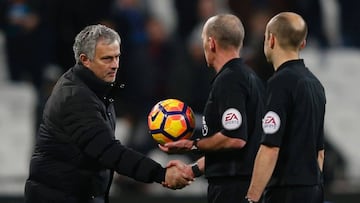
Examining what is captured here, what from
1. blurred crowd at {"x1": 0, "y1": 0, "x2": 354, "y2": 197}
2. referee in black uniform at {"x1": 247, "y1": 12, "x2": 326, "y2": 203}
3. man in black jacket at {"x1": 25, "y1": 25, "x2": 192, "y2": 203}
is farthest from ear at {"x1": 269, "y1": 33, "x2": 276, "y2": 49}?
blurred crowd at {"x1": 0, "y1": 0, "x2": 354, "y2": 197}

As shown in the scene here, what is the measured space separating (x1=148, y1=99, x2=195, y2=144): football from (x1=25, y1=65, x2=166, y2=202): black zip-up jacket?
0.34m

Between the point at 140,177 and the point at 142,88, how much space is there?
5765 mm

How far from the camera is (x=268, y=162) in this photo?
6.12 meters

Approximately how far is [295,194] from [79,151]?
1.44m

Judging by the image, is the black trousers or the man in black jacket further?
the black trousers

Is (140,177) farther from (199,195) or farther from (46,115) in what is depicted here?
(199,195)

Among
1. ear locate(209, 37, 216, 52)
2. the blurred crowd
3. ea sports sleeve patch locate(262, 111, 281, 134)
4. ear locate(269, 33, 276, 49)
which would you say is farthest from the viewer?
the blurred crowd

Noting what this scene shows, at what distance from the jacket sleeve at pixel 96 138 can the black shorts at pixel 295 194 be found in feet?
2.75

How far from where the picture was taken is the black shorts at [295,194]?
6223mm

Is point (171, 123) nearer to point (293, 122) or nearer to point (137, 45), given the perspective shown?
point (293, 122)

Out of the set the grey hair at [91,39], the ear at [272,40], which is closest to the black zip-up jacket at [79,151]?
the grey hair at [91,39]

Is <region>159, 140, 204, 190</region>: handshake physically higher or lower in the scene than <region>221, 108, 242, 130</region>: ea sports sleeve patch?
lower

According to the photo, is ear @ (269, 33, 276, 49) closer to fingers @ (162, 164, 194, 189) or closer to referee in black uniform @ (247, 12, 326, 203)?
referee in black uniform @ (247, 12, 326, 203)

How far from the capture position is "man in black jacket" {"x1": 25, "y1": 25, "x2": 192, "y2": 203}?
21.0ft
